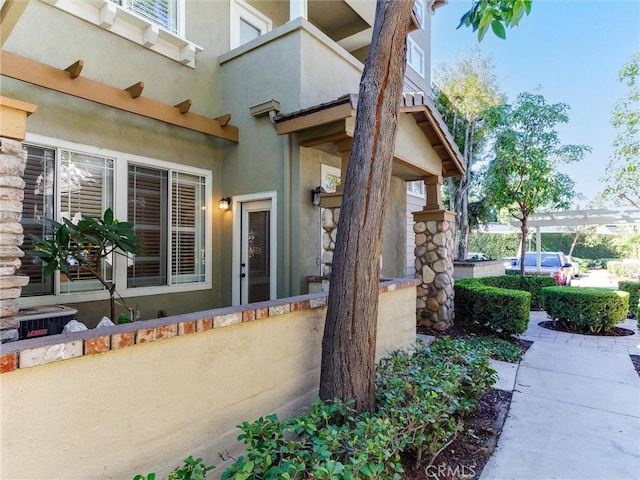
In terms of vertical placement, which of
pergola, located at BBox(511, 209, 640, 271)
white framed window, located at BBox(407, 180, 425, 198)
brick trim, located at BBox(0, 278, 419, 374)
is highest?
white framed window, located at BBox(407, 180, 425, 198)

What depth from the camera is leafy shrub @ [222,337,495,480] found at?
2279mm

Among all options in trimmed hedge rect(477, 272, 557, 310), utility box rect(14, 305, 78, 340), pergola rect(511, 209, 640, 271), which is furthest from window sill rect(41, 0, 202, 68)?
pergola rect(511, 209, 640, 271)

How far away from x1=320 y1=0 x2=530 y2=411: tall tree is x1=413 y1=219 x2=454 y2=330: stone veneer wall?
4663mm

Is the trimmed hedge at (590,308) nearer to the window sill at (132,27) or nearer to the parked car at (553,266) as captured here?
the parked car at (553,266)

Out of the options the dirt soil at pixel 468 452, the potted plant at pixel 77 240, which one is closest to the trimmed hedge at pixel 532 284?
the dirt soil at pixel 468 452

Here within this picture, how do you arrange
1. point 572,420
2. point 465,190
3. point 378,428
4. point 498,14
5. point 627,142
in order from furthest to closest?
1. point 465,190
2. point 627,142
3. point 572,420
4. point 498,14
5. point 378,428

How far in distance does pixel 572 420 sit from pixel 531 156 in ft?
29.5

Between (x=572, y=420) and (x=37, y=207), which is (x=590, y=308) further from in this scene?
(x=37, y=207)

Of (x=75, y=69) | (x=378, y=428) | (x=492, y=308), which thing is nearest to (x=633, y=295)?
(x=492, y=308)

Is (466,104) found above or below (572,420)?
above

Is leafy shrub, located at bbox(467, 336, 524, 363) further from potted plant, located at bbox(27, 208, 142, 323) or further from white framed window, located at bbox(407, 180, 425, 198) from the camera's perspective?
white framed window, located at bbox(407, 180, 425, 198)

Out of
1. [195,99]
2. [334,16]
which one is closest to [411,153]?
[195,99]

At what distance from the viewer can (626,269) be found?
A: 1758 cm

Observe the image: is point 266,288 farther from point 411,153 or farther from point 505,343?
point 505,343
